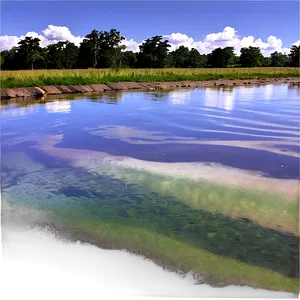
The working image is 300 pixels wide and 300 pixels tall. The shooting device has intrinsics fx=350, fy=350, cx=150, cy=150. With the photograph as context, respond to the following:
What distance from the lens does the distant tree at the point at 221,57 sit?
74.6m

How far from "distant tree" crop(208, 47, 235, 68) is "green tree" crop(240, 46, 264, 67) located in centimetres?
508

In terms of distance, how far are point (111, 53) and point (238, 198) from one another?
59066 mm

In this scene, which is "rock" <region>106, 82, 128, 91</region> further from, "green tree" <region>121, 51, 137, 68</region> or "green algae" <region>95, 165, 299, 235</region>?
"green tree" <region>121, 51, 137, 68</region>

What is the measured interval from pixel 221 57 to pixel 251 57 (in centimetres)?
914

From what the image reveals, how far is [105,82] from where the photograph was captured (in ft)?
87.2

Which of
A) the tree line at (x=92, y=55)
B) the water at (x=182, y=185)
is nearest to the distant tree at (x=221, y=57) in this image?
the tree line at (x=92, y=55)

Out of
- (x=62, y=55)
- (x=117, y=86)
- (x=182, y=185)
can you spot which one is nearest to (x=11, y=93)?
(x=117, y=86)

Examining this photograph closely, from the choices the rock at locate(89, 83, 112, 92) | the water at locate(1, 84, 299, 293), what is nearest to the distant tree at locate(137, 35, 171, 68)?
the rock at locate(89, 83, 112, 92)

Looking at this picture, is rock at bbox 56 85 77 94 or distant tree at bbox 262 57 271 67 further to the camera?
distant tree at bbox 262 57 271 67

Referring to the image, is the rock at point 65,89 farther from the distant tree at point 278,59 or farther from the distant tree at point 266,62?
the distant tree at point 278,59

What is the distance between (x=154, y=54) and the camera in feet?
222

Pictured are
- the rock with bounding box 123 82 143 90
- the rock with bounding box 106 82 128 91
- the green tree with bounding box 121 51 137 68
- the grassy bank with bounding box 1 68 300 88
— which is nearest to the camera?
the grassy bank with bounding box 1 68 300 88

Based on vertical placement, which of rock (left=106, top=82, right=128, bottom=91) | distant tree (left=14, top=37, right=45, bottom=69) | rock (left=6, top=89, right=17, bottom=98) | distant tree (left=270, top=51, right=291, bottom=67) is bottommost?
rock (left=6, top=89, right=17, bottom=98)

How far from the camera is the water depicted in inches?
150
